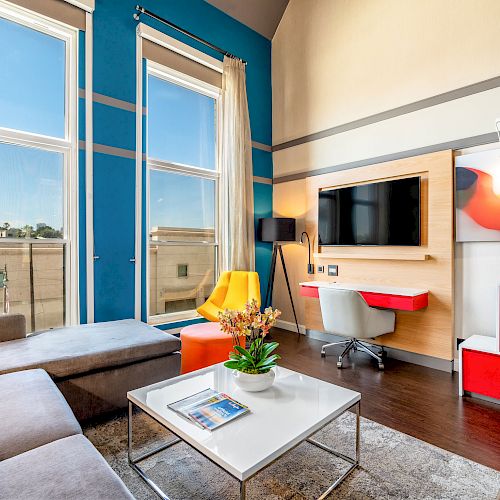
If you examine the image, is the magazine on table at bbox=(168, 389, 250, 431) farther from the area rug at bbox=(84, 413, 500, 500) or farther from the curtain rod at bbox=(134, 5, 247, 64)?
the curtain rod at bbox=(134, 5, 247, 64)

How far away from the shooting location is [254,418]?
154cm

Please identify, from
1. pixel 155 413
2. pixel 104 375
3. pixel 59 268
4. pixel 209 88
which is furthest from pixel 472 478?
pixel 209 88

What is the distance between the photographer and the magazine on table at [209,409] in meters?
1.50

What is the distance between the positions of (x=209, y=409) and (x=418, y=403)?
1.80 meters

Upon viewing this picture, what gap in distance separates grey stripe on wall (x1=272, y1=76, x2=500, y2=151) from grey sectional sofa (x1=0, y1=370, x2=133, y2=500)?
12.8 feet

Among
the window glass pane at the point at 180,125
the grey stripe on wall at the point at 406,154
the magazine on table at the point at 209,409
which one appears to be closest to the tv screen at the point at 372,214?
the grey stripe on wall at the point at 406,154

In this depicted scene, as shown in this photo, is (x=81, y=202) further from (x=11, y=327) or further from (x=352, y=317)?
(x=352, y=317)

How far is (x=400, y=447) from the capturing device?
6.46 ft

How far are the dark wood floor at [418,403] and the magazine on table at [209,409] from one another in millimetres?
1220

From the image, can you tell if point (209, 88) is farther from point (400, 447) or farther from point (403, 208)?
point (400, 447)

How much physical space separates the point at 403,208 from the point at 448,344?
1.42 m

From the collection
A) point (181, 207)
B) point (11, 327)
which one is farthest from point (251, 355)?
point (181, 207)

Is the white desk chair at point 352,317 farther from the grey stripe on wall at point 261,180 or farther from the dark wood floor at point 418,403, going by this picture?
the grey stripe on wall at point 261,180

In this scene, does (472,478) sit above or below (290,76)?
below
